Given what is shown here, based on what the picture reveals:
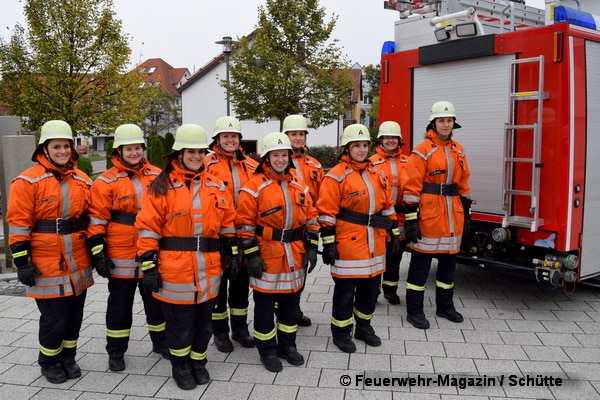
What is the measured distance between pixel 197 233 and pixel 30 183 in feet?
4.38

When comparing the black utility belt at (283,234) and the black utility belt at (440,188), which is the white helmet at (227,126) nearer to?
the black utility belt at (283,234)

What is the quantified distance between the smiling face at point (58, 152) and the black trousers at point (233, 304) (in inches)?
68.0

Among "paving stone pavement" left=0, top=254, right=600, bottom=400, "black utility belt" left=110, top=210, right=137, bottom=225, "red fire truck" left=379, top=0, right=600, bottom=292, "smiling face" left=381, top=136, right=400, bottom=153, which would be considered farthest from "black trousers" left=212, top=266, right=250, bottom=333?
"red fire truck" left=379, top=0, right=600, bottom=292

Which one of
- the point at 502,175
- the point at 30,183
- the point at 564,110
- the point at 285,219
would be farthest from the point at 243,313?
the point at 564,110

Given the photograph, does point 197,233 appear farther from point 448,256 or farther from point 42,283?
point 448,256

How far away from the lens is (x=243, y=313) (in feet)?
17.1

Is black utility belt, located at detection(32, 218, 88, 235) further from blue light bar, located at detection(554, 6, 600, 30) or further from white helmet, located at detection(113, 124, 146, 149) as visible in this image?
blue light bar, located at detection(554, 6, 600, 30)

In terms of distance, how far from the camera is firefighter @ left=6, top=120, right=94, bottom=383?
4086 mm

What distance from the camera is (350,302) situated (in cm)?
500

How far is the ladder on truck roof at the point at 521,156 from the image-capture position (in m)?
5.38

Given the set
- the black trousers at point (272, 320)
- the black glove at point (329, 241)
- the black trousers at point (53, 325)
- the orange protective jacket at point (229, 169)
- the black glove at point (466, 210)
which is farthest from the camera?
the black glove at point (466, 210)

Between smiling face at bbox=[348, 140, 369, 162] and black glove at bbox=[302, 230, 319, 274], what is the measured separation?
0.79 m

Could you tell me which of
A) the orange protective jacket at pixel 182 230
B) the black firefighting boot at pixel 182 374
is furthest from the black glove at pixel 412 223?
the black firefighting boot at pixel 182 374

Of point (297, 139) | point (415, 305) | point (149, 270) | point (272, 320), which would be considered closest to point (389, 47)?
point (297, 139)
